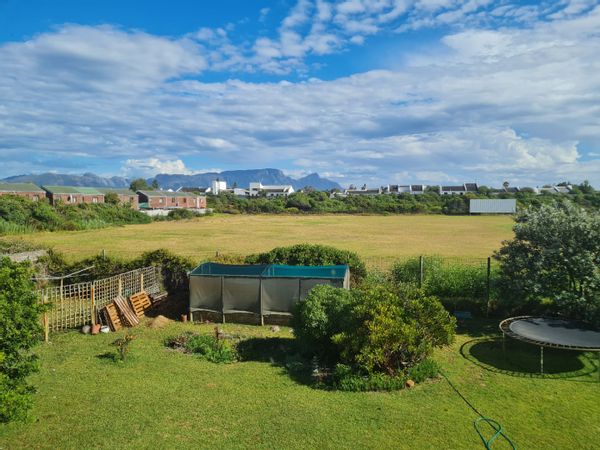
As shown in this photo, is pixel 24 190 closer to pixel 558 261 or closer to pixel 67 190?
pixel 67 190

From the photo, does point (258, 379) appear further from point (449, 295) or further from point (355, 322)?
point (449, 295)

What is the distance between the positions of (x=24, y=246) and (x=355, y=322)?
22540 millimetres

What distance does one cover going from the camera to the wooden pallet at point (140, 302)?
624 inches

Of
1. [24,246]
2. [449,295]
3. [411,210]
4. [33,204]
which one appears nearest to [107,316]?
[449,295]

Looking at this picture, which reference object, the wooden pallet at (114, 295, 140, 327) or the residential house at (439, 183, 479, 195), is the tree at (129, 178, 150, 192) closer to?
the residential house at (439, 183, 479, 195)

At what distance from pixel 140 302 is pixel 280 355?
7.04 metres

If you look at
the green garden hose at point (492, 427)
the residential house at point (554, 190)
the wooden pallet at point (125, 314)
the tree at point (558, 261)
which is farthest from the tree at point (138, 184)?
the green garden hose at point (492, 427)

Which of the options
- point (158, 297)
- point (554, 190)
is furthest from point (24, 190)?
point (554, 190)

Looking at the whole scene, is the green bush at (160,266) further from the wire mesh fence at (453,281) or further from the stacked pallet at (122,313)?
the wire mesh fence at (453,281)

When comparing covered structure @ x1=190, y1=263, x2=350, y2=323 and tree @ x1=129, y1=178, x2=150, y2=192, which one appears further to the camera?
tree @ x1=129, y1=178, x2=150, y2=192

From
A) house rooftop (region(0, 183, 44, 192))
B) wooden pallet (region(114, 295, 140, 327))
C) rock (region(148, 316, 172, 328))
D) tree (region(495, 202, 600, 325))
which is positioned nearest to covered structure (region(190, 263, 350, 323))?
rock (region(148, 316, 172, 328))

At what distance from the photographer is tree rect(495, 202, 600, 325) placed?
12383mm

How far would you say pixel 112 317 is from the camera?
14.5m

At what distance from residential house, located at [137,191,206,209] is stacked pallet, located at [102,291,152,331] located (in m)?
96.2
